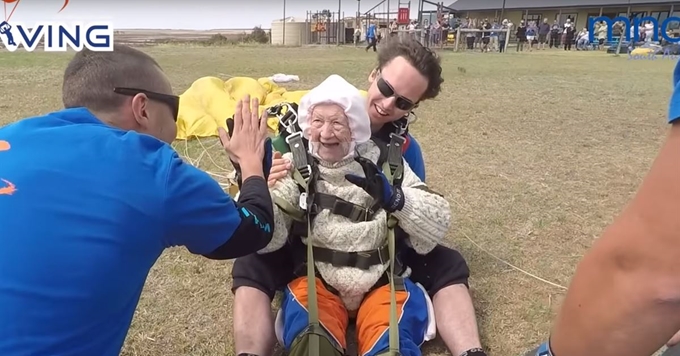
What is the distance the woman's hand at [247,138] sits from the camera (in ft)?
6.48

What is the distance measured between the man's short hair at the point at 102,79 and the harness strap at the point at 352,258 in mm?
1086

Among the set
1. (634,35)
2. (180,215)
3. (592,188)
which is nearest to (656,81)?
(592,188)

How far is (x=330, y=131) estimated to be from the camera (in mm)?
2350

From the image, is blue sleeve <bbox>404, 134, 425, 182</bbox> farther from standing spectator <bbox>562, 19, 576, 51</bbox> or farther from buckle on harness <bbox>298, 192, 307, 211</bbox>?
standing spectator <bbox>562, 19, 576, 51</bbox>

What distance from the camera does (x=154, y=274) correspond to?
3234 mm

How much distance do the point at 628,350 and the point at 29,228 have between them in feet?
4.23

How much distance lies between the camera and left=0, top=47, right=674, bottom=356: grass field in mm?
2818

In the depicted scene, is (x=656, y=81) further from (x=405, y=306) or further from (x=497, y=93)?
(x=405, y=306)

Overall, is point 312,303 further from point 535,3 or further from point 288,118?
point 535,3

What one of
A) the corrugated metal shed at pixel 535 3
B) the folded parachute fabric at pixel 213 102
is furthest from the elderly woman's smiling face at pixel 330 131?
the corrugated metal shed at pixel 535 3

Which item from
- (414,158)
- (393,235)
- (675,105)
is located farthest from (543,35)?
(675,105)

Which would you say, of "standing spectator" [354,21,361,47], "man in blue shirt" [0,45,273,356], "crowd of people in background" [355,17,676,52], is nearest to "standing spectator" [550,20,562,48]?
"crowd of people in background" [355,17,676,52]

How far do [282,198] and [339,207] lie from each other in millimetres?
253

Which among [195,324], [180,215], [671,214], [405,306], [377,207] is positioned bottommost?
[195,324]
